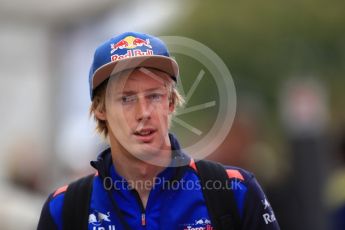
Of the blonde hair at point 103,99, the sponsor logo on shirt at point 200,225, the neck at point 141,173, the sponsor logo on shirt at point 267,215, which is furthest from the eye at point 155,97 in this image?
the sponsor logo on shirt at point 267,215

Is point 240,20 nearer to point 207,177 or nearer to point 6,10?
point 6,10

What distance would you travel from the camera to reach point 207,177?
642cm

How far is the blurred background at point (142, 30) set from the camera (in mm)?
17688

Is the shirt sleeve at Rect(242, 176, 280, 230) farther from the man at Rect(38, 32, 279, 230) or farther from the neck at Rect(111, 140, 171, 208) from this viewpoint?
the neck at Rect(111, 140, 171, 208)

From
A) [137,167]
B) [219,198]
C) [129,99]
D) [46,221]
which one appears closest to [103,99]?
[129,99]

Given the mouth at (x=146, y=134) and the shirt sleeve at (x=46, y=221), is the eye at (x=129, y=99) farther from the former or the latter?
the shirt sleeve at (x=46, y=221)

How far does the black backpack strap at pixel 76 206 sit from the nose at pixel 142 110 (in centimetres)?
50

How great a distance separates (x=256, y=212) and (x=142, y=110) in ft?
2.71

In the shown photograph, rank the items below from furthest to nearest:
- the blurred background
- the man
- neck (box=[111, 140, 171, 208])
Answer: the blurred background → neck (box=[111, 140, 171, 208]) → the man

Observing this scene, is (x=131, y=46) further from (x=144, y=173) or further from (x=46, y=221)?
(x=46, y=221)

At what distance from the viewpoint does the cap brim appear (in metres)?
6.42

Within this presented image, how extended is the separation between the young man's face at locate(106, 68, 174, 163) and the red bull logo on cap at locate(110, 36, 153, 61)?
0.09 metres

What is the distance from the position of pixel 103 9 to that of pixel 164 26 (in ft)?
5.38

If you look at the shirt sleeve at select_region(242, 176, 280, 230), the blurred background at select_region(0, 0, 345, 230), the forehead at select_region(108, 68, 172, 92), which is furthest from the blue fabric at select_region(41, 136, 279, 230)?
the blurred background at select_region(0, 0, 345, 230)
